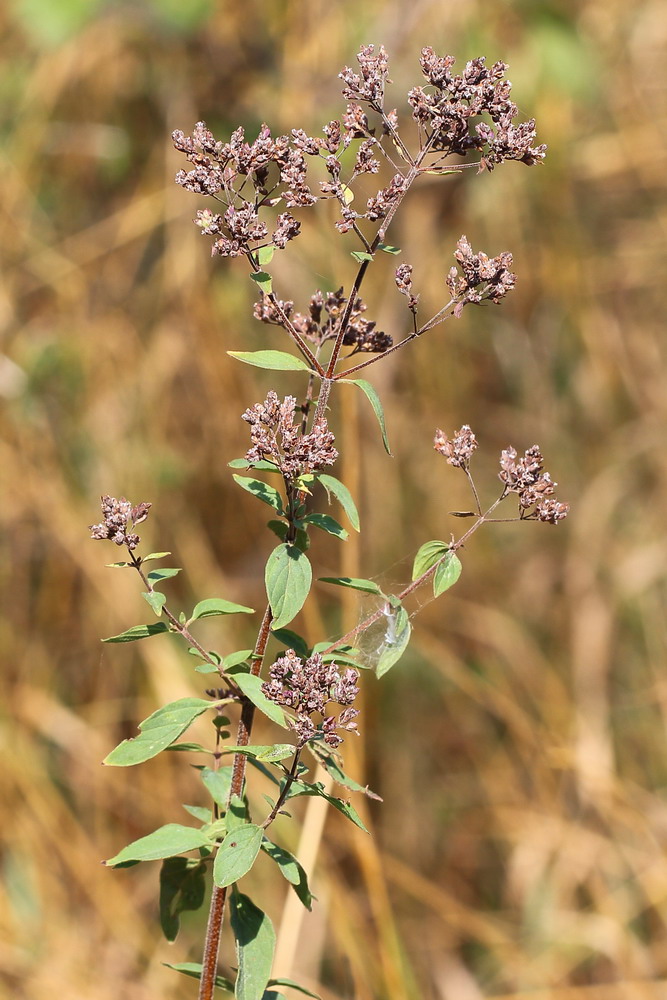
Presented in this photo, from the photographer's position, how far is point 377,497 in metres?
3.92

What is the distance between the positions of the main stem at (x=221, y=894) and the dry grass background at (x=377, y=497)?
1886 mm

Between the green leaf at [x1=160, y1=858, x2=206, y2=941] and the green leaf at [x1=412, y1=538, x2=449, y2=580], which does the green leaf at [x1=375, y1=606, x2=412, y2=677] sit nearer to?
the green leaf at [x1=412, y1=538, x2=449, y2=580]

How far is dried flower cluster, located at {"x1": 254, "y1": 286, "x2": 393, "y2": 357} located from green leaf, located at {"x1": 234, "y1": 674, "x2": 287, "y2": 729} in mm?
380

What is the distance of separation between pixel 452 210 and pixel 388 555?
1543 millimetres

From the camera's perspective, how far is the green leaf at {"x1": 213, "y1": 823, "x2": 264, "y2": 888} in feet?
3.23

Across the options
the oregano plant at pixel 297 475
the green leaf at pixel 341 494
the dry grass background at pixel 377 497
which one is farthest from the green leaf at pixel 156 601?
the dry grass background at pixel 377 497

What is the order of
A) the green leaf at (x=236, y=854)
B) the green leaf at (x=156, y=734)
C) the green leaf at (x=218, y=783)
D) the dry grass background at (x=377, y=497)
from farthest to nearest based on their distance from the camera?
the dry grass background at (x=377, y=497) < the green leaf at (x=218, y=783) < the green leaf at (x=156, y=734) < the green leaf at (x=236, y=854)

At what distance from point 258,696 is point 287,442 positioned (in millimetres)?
275

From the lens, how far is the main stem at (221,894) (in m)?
1.11

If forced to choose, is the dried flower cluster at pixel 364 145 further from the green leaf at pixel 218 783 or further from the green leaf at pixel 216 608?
the green leaf at pixel 218 783

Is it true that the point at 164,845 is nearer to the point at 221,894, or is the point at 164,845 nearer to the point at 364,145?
the point at 221,894

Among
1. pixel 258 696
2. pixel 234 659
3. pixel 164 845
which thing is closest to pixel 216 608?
pixel 234 659

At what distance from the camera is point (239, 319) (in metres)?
3.83

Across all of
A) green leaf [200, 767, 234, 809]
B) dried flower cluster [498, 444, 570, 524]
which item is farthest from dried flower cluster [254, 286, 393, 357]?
green leaf [200, 767, 234, 809]
